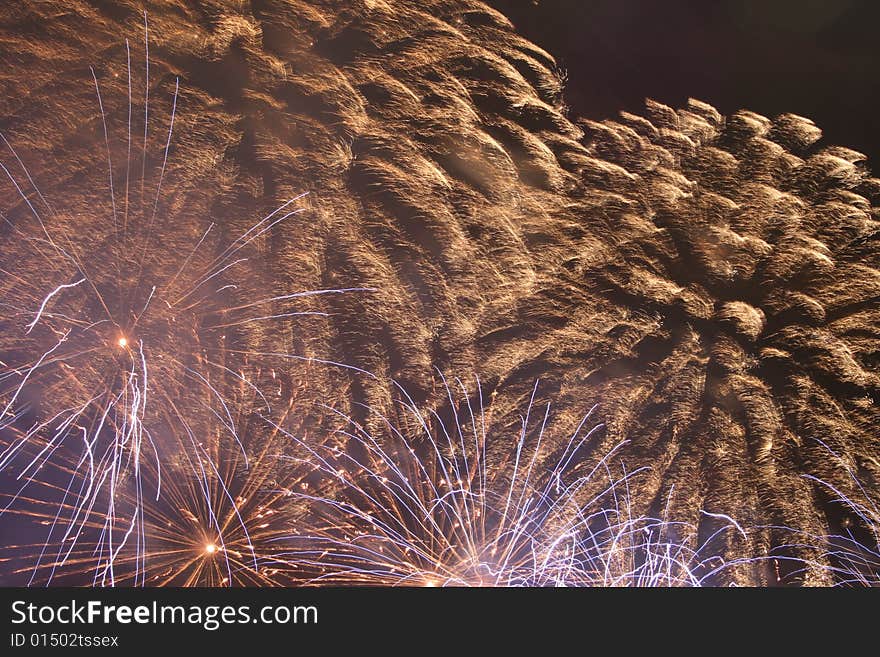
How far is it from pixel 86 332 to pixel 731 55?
126 cm

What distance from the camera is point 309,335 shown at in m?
1.20

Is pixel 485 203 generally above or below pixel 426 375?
above

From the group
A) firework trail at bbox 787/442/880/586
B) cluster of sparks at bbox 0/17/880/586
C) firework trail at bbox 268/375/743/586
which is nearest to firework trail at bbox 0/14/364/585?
cluster of sparks at bbox 0/17/880/586

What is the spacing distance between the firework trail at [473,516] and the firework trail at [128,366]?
14 centimetres

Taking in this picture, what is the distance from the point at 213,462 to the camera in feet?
3.81

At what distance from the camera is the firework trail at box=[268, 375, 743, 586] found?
119 cm

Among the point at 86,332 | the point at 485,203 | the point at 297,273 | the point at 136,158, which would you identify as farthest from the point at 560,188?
the point at 86,332

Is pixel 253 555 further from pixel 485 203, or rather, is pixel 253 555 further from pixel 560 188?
pixel 560 188

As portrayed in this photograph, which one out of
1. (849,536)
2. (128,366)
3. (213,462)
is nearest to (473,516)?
(213,462)

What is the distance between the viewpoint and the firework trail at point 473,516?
1.19 meters

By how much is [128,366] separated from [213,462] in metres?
0.21

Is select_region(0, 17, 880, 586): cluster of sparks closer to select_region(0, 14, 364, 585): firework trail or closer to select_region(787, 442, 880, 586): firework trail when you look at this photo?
select_region(0, 14, 364, 585): firework trail

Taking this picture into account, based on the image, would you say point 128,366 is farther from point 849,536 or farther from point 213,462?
point 849,536

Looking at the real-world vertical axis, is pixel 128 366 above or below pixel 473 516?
above
